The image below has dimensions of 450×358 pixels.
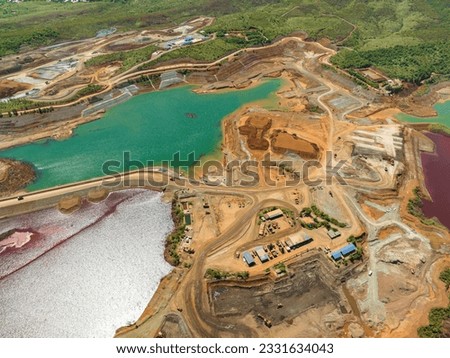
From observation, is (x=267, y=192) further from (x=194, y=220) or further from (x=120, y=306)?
(x=120, y=306)

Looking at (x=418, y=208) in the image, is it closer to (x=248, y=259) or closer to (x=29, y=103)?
(x=248, y=259)

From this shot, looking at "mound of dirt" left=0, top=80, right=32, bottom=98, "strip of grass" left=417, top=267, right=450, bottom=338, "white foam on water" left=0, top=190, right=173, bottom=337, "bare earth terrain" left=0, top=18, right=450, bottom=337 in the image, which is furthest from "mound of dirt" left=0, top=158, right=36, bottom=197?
"strip of grass" left=417, top=267, right=450, bottom=338

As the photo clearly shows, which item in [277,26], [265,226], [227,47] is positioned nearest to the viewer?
[265,226]

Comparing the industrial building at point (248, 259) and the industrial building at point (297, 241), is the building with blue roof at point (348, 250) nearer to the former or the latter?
the industrial building at point (297, 241)

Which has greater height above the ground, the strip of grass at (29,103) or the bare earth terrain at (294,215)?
the strip of grass at (29,103)

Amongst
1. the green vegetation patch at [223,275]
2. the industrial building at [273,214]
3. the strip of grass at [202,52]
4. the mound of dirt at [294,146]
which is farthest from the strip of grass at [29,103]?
the green vegetation patch at [223,275]

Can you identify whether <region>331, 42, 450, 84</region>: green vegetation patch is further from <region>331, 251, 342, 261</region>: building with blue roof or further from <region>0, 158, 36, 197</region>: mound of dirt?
<region>0, 158, 36, 197</region>: mound of dirt

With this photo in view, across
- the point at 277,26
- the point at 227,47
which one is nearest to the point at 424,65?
the point at 277,26
